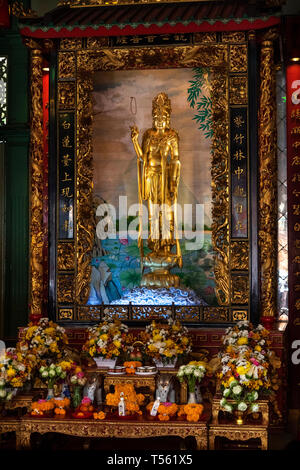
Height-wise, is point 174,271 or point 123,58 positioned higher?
point 123,58

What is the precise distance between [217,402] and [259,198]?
2.30 metres

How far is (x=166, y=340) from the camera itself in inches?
256

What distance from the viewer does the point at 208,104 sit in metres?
7.79

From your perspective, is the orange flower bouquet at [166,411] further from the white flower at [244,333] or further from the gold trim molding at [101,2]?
the gold trim molding at [101,2]

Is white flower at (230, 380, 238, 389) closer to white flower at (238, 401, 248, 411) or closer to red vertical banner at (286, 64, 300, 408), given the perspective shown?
white flower at (238, 401, 248, 411)

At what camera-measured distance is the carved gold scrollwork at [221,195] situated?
7.17 m

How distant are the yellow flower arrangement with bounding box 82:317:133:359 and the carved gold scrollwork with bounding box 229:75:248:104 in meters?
2.43

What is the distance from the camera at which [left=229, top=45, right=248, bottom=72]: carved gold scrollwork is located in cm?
717

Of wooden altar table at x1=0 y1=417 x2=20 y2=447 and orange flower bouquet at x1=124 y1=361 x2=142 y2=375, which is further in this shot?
orange flower bouquet at x1=124 y1=361 x2=142 y2=375

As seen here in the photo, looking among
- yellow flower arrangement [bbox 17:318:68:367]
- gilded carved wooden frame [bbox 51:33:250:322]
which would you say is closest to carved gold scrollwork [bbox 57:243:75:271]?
gilded carved wooden frame [bbox 51:33:250:322]

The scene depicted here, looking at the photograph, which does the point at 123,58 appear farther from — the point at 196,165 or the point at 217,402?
the point at 217,402

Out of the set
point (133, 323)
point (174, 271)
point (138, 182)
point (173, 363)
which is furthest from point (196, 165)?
point (173, 363)

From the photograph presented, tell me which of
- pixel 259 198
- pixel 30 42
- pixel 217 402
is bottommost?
pixel 217 402

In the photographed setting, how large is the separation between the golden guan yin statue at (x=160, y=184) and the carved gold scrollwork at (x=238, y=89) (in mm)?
784
